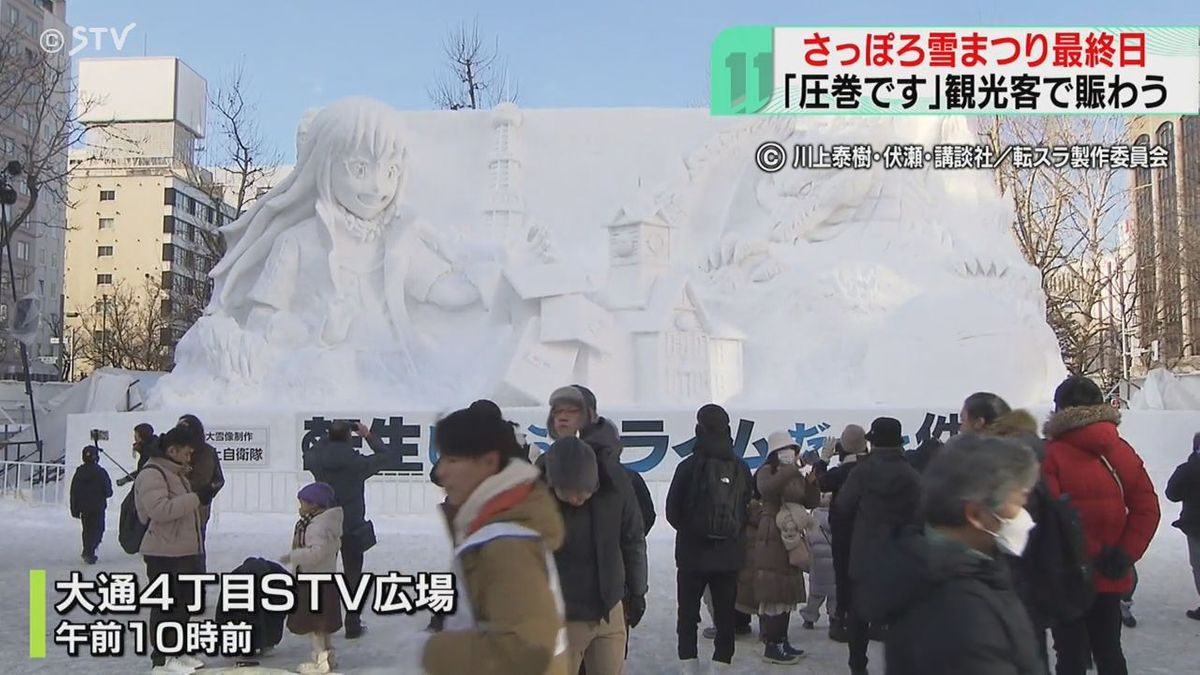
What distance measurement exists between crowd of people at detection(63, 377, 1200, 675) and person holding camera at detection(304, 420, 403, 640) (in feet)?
0.04

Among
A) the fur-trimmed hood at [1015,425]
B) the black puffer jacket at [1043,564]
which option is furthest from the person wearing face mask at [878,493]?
the black puffer jacket at [1043,564]

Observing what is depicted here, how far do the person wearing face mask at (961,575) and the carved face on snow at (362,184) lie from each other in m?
11.0

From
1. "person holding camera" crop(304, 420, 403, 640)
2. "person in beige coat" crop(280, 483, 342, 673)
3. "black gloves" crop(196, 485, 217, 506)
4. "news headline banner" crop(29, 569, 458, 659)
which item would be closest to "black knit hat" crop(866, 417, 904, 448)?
"news headline banner" crop(29, 569, 458, 659)

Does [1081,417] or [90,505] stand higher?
[1081,417]

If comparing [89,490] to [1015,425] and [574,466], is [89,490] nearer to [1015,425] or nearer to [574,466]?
[574,466]

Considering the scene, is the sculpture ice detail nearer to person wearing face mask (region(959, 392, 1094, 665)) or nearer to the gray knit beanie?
the gray knit beanie

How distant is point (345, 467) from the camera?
515 centimetres

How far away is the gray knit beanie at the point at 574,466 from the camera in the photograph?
10.5ft

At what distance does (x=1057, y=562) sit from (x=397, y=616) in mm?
2143

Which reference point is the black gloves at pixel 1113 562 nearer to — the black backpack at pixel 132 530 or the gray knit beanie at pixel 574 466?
the gray knit beanie at pixel 574 466

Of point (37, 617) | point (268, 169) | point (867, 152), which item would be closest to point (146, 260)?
point (268, 169)

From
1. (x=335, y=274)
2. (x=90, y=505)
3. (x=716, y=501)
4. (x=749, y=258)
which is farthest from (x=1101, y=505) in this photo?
(x=335, y=274)

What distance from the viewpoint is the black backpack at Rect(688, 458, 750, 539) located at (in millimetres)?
4254

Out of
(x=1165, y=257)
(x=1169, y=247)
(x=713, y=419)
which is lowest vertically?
(x=713, y=419)
